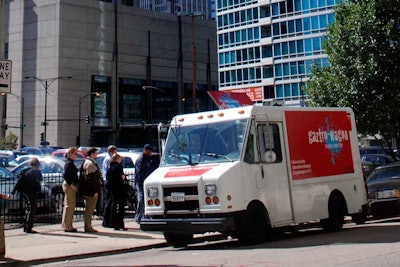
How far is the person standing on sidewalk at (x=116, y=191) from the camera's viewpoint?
43.9 ft

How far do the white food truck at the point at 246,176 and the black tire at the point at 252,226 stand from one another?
0.06ft

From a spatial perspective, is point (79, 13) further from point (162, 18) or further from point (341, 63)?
point (341, 63)

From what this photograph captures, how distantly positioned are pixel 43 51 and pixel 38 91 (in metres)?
6.58

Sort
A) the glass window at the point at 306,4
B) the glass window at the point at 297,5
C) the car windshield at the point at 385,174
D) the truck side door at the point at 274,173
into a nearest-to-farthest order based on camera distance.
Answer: the truck side door at the point at 274,173
the car windshield at the point at 385,174
the glass window at the point at 306,4
the glass window at the point at 297,5

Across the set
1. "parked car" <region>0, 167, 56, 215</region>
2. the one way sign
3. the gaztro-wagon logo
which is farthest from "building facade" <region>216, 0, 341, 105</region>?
the one way sign

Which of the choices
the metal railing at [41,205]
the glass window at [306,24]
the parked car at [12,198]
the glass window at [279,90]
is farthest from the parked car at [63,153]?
the glass window at [306,24]

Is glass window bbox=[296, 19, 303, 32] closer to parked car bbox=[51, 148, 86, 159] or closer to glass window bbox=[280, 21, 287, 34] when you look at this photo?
glass window bbox=[280, 21, 287, 34]

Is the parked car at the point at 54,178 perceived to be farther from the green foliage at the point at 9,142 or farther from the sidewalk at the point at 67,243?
the green foliage at the point at 9,142

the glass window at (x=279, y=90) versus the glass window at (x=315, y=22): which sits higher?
the glass window at (x=315, y=22)

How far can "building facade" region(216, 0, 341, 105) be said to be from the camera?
72812mm

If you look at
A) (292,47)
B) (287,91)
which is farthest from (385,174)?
(292,47)

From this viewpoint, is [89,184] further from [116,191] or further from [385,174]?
[385,174]

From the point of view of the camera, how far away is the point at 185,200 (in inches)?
403

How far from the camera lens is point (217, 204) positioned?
9867 mm
